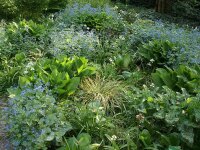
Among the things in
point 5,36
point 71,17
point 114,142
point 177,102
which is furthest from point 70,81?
point 71,17

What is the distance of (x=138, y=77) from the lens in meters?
4.67

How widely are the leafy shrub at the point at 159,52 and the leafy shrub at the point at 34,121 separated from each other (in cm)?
230

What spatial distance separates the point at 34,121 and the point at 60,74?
946 millimetres

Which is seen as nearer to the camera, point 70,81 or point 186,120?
point 186,120

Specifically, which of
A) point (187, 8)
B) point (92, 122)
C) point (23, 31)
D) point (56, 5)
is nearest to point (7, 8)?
point (56, 5)

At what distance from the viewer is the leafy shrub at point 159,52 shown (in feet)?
16.8

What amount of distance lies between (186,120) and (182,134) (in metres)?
0.17

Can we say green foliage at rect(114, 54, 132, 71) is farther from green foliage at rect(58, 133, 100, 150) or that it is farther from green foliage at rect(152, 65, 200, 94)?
green foliage at rect(58, 133, 100, 150)

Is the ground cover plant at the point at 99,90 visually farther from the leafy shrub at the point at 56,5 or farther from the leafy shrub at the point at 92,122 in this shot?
the leafy shrub at the point at 56,5

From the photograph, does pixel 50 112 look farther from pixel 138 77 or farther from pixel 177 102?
pixel 138 77

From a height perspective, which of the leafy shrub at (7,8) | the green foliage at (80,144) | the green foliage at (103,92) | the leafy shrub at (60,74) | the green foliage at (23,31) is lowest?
the green foliage at (80,144)

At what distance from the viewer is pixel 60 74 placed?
3963mm

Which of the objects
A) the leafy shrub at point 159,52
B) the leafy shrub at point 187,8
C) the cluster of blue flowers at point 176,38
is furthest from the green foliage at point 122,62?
the leafy shrub at point 187,8

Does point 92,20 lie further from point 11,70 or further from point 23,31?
point 11,70
